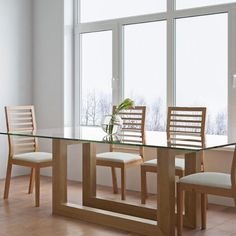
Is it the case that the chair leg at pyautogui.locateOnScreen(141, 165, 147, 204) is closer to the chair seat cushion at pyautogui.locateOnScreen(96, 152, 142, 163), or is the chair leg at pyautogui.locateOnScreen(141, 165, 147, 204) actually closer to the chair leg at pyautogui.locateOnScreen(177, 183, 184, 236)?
the chair seat cushion at pyautogui.locateOnScreen(96, 152, 142, 163)

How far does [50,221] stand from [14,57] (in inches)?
104

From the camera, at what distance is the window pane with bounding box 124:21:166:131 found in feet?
16.7

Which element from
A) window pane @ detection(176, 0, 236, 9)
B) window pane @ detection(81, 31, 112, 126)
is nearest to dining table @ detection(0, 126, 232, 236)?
window pane @ detection(81, 31, 112, 126)

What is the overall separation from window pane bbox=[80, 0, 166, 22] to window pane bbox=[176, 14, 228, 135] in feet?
1.26

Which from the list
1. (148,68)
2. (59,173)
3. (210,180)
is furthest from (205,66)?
(59,173)

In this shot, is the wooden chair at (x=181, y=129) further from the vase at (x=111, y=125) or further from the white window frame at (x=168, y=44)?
the vase at (x=111, y=125)

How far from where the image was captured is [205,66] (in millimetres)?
4727

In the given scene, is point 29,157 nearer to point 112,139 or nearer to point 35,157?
point 35,157

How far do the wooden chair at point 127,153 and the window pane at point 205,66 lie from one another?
1.56 ft

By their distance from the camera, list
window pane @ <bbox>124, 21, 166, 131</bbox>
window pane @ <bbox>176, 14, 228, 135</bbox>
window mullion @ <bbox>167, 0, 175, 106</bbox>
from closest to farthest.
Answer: window pane @ <bbox>176, 14, 228, 135</bbox> < window mullion @ <bbox>167, 0, 175, 106</bbox> < window pane @ <bbox>124, 21, 166, 131</bbox>

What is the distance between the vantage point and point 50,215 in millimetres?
4055

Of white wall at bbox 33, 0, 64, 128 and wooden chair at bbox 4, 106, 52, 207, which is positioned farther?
white wall at bbox 33, 0, 64, 128

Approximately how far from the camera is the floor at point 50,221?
140 inches

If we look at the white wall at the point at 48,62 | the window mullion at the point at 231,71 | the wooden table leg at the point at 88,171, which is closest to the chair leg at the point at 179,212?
the wooden table leg at the point at 88,171
